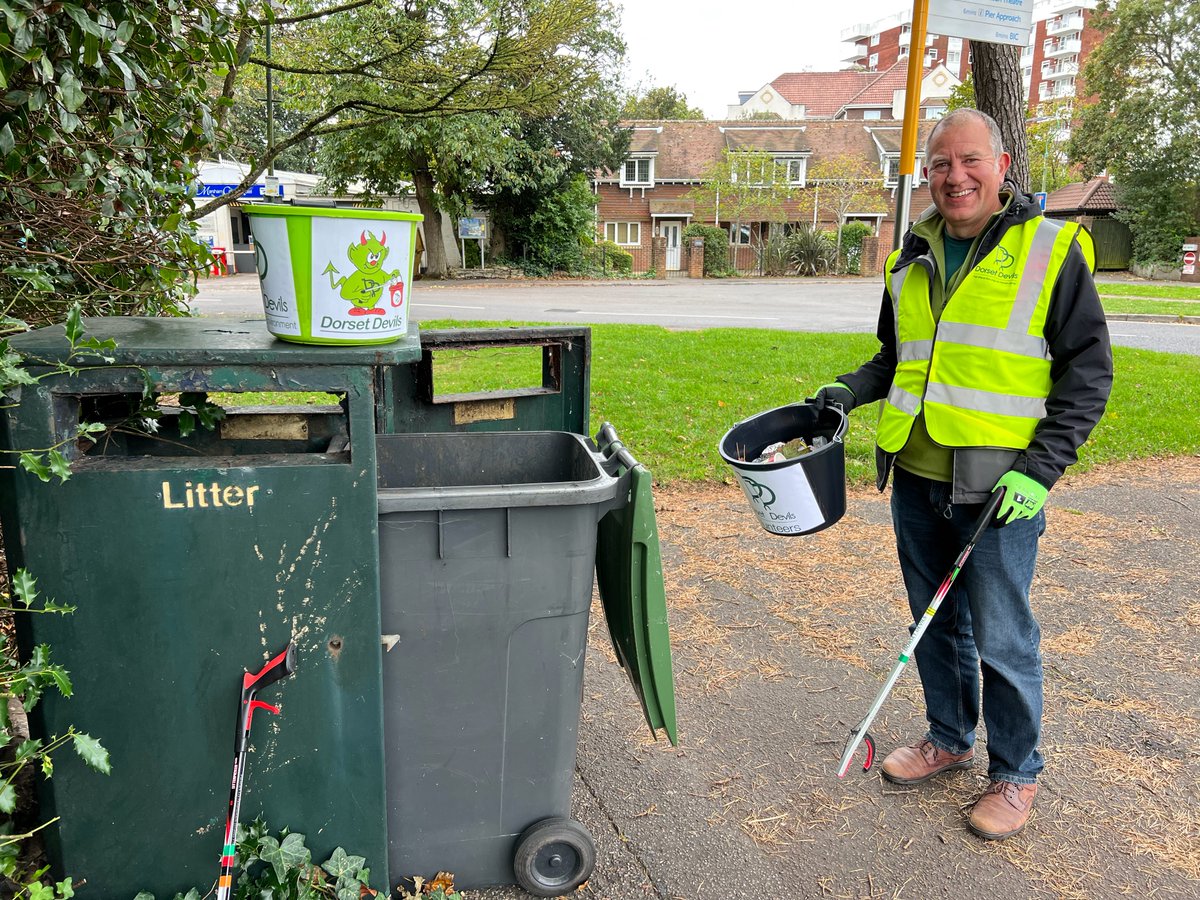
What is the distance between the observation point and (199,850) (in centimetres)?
213

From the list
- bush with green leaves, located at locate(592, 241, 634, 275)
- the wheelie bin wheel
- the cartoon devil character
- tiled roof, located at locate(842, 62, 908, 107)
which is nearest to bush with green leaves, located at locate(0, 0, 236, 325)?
the cartoon devil character

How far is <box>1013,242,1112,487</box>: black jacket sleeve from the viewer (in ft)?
8.08

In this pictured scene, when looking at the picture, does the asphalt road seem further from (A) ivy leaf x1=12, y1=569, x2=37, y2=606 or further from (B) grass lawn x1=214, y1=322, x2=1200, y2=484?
(A) ivy leaf x1=12, y1=569, x2=37, y2=606

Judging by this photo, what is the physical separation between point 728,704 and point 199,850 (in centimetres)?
200

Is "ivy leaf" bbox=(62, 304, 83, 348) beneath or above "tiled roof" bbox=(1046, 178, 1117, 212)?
beneath

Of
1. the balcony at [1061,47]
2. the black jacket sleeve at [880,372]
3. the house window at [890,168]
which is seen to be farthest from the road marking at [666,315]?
the balcony at [1061,47]

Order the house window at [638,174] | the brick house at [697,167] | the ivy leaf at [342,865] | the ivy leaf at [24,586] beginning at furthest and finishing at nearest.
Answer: the house window at [638,174] < the brick house at [697,167] < the ivy leaf at [342,865] < the ivy leaf at [24,586]

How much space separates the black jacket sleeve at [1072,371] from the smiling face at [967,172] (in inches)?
11.1

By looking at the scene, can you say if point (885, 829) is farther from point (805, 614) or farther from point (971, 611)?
point (805, 614)

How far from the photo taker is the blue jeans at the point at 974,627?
105 inches

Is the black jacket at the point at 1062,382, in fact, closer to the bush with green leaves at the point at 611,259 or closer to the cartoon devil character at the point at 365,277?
the cartoon devil character at the point at 365,277

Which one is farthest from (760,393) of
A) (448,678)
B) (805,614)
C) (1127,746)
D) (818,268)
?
(818,268)

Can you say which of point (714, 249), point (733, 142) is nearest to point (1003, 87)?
point (714, 249)

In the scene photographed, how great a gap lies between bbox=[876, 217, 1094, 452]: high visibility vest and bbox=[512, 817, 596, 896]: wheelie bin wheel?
5.04ft
